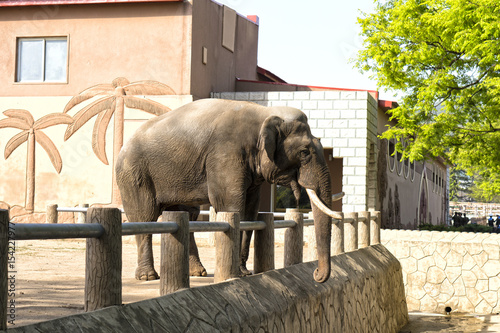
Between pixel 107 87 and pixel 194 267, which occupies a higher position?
pixel 107 87

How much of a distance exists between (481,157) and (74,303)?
593 inches

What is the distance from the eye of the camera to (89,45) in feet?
61.5

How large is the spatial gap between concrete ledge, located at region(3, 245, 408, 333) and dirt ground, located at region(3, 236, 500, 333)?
2.64 ft

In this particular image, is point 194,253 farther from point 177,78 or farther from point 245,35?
point 245,35

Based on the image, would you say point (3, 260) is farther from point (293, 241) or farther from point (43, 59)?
point (43, 59)

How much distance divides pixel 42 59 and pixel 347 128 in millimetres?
8152

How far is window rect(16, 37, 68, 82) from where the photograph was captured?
1912 cm

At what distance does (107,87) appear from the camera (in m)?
18.6

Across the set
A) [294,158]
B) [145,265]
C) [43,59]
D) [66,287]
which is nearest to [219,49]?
[43,59]

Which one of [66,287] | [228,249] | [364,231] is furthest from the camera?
[364,231]

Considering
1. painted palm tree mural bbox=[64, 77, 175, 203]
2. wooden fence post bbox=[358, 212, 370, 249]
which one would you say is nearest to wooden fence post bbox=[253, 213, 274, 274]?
wooden fence post bbox=[358, 212, 370, 249]

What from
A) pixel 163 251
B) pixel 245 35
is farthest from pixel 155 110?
pixel 163 251

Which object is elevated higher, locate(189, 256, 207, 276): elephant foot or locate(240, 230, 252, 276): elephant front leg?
locate(240, 230, 252, 276): elephant front leg

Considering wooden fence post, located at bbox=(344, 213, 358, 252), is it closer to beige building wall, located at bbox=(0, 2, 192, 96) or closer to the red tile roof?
beige building wall, located at bbox=(0, 2, 192, 96)
